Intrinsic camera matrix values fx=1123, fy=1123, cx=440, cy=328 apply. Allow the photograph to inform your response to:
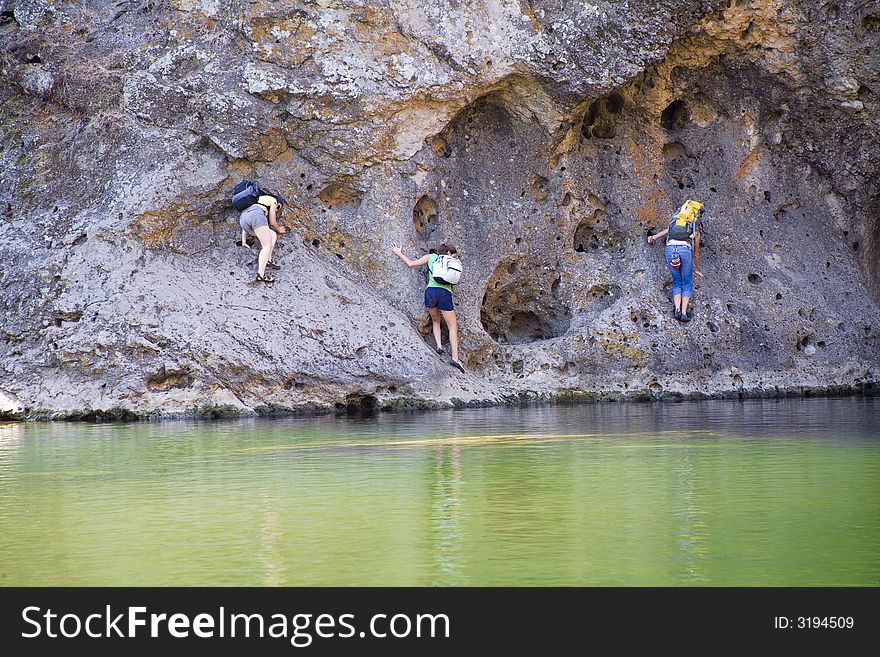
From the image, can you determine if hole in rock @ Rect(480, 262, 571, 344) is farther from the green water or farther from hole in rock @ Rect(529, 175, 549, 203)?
the green water

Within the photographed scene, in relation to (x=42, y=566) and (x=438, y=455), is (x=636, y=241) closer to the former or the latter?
(x=438, y=455)

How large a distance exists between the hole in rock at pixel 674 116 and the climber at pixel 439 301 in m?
4.44

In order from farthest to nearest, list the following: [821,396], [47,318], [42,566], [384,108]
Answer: [821,396] → [384,108] → [47,318] → [42,566]

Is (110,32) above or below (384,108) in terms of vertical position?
above

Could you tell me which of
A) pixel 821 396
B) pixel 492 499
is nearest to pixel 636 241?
pixel 821 396

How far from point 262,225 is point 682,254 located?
19.7ft

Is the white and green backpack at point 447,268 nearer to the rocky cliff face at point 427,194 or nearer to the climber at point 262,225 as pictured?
the rocky cliff face at point 427,194

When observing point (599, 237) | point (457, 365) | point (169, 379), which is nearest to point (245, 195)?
point (169, 379)

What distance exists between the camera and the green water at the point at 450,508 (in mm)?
4574

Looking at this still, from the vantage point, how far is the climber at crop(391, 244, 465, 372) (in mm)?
15133

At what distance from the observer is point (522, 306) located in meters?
16.8

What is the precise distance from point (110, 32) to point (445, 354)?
6505mm

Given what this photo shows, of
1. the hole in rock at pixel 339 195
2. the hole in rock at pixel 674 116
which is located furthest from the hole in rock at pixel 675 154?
the hole in rock at pixel 339 195

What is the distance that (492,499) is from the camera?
6.36 metres
